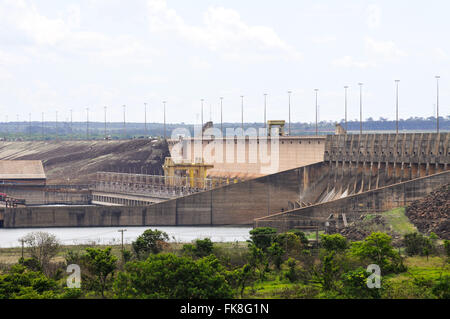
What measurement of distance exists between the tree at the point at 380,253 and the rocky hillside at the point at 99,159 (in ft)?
288

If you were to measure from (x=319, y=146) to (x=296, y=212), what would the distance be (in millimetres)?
21378

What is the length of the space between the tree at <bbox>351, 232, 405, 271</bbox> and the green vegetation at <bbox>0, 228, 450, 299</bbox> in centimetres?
2

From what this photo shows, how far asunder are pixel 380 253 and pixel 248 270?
844cm

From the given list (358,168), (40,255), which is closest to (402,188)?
(358,168)

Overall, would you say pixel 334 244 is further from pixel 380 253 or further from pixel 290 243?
pixel 380 253

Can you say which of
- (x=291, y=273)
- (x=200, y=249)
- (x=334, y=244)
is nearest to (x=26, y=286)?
(x=291, y=273)

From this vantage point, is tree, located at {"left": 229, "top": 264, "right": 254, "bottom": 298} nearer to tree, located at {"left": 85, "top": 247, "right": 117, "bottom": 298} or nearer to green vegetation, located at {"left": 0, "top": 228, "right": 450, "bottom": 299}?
green vegetation, located at {"left": 0, "top": 228, "right": 450, "bottom": 299}

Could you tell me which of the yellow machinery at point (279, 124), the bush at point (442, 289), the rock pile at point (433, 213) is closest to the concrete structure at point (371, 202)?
the rock pile at point (433, 213)

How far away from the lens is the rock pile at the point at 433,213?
204 ft

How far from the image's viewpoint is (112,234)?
80875 millimetres

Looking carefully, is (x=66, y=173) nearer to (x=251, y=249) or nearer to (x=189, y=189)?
(x=189, y=189)

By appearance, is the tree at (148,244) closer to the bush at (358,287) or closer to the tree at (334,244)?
the tree at (334,244)

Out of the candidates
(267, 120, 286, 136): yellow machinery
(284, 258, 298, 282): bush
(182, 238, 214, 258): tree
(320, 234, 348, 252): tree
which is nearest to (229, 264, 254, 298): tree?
(284, 258, 298, 282): bush

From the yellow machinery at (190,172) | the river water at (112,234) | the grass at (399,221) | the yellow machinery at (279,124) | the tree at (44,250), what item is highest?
the yellow machinery at (279,124)
